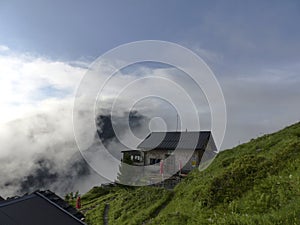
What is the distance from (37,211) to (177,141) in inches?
1048

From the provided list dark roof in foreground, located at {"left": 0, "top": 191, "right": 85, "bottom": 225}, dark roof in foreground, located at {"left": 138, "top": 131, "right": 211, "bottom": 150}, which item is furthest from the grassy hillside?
dark roof in foreground, located at {"left": 138, "top": 131, "right": 211, "bottom": 150}

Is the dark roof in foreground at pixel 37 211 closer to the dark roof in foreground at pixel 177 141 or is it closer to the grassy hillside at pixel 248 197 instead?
the grassy hillside at pixel 248 197

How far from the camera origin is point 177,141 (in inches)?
1246

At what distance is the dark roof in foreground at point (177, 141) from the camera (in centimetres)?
3041

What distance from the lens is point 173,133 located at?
112 feet

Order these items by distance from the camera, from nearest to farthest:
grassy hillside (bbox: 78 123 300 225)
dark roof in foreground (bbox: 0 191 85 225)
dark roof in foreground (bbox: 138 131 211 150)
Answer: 1. dark roof in foreground (bbox: 0 191 85 225)
2. grassy hillside (bbox: 78 123 300 225)
3. dark roof in foreground (bbox: 138 131 211 150)

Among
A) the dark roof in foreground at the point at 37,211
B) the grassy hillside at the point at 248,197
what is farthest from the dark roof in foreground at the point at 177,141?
the dark roof in foreground at the point at 37,211

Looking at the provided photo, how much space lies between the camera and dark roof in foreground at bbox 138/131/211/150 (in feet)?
99.8

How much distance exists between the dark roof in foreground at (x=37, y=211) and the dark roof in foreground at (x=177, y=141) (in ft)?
79.5

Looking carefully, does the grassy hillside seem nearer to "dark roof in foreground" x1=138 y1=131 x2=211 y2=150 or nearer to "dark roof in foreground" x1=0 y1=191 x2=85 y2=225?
"dark roof in foreground" x1=0 y1=191 x2=85 y2=225

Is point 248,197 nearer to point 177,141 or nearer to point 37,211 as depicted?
point 37,211

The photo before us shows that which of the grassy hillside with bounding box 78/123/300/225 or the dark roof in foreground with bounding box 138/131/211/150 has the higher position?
the dark roof in foreground with bounding box 138/131/211/150

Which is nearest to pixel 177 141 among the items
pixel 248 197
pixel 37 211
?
pixel 248 197

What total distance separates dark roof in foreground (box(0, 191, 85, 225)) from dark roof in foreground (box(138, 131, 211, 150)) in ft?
79.5
